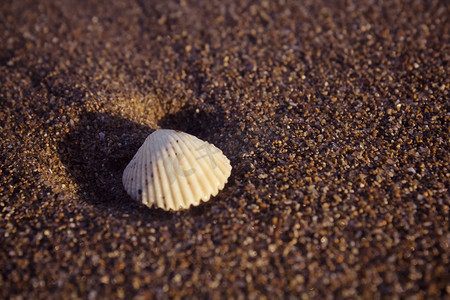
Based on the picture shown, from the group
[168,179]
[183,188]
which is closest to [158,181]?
[168,179]

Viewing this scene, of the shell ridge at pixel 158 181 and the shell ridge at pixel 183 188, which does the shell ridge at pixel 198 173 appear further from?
the shell ridge at pixel 158 181

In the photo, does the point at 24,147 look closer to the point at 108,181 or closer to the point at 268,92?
the point at 108,181

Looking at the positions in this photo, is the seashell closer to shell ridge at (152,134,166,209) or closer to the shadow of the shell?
shell ridge at (152,134,166,209)

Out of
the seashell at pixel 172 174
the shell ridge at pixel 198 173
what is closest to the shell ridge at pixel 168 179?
the seashell at pixel 172 174

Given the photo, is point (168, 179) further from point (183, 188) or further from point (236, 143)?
point (236, 143)

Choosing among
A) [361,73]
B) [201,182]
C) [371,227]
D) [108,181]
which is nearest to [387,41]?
[361,73]

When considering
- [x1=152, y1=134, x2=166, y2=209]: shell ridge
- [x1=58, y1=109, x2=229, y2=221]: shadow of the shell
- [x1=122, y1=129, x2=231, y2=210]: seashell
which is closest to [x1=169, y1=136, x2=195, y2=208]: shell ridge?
[x1=122, y1=129, x2=231, y2=210]: seashell
